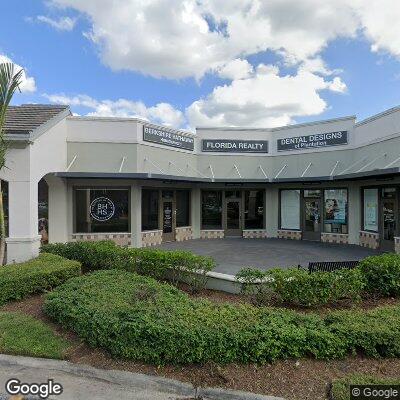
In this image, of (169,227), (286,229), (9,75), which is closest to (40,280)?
(9,75)

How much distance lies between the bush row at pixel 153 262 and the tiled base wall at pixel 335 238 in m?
11.3

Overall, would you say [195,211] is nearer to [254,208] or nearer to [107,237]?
[254,208]

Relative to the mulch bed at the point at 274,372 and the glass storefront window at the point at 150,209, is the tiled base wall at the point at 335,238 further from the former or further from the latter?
the mulch bed at the point at 274,372

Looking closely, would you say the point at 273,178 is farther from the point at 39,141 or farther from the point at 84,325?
the point at 84,325

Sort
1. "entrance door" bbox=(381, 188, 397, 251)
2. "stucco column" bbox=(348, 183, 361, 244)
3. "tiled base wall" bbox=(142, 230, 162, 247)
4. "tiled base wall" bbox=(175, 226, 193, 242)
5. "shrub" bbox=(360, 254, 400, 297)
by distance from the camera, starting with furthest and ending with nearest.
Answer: "tiled base wall" bbox=(175, 226, 193, 242), "stucco column" bbox=(348, 183, 361, 244), "tiled base wall" bbox=(142, 230, 162, 247), "entrance door" bbox=(381, 188, 397, 251), "shrub" bbox=(360, 254, 400, 297)

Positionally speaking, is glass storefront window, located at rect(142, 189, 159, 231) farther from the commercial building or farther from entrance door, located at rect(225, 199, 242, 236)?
entrance door, located at rect(225, 199, 242, 236)

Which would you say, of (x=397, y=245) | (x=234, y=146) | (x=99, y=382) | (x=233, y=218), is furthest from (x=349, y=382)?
(x=234, y=146)

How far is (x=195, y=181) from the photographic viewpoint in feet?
53.3

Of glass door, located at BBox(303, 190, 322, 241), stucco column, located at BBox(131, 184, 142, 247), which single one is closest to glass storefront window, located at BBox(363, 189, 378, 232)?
glass door, located at BBox(303, 190, 322, 241)

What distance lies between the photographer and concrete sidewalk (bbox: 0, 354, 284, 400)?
3961 millimetres

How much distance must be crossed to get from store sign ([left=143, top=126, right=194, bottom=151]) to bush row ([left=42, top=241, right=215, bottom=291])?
24.2 ft

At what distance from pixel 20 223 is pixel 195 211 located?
995cm

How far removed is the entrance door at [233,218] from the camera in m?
18.8

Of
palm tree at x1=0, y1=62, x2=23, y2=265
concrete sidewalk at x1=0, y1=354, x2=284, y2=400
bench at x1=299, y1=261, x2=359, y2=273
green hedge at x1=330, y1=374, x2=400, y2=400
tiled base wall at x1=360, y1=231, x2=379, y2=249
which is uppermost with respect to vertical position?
palm tree at x1=0, y1=62, x2=23, y2=265
